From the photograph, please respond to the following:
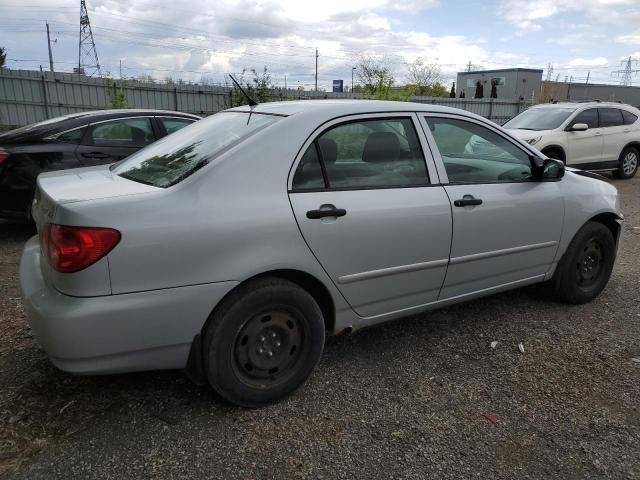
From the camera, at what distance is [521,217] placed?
12.0ft

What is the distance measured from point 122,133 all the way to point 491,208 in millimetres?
4714

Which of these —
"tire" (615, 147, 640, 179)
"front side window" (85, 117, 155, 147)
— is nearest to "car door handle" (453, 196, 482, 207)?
"front side window" (85, 117, 155, 147)

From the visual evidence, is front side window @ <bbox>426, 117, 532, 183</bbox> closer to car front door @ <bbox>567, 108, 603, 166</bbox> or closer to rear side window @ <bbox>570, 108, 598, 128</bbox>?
car front door @ <bbox>567, 108, 603, 166</bbox>

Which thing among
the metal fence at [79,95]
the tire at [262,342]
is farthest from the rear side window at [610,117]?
the tire at [262,342]

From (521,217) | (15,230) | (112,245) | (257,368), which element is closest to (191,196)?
(112,245)

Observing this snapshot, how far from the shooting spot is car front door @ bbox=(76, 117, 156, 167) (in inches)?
240

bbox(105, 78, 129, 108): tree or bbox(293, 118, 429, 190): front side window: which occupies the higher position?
bbox(293, 118, 429, 190): front side window

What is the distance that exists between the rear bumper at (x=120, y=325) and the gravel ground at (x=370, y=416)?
39cm

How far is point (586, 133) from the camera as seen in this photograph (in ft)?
35.9

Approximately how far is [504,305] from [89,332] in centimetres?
327

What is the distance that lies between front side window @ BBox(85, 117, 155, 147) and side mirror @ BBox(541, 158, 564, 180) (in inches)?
187

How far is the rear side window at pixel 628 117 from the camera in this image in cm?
1189

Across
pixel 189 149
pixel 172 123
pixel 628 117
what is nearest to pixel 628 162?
pixel 628 117

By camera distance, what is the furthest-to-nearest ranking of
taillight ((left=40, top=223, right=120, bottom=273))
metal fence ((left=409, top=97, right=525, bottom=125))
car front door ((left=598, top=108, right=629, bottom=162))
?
metal fence ((left=409, top=97, right=525, bottom=125)) → car front door ((left=598, top=108, right=629, bottom=162)) → taillight ((left=40, top=223, right=120, bottom=273))
